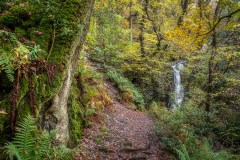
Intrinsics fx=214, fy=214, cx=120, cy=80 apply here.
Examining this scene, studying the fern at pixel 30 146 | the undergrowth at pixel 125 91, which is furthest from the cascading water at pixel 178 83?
the fern at pixel 30 146

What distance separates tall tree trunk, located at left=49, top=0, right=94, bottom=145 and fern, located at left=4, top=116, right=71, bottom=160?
2.64ft

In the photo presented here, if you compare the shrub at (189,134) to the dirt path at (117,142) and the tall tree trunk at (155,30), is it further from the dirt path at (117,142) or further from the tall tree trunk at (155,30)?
the tall tree trunk at (155,30)

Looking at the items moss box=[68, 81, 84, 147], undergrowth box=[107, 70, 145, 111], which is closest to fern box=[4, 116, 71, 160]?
moss box=[68, 81, 84, 147]

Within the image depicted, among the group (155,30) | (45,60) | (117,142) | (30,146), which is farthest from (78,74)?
(155,30)

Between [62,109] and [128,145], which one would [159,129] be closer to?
[128,145]

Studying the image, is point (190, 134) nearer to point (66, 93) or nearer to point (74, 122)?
point (74, 122)

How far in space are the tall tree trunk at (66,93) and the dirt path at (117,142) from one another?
97 centimetres

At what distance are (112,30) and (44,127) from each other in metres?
11.4

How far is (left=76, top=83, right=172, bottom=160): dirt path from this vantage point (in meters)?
5.44

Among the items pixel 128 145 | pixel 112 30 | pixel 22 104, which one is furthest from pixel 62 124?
pixel 112 30

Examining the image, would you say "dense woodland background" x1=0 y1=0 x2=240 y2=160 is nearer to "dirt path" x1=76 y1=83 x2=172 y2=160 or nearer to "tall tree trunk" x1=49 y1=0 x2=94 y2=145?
"tall tree trunk" x1=49 y1=0 x2=94 y2=145

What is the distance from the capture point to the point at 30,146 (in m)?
2.73

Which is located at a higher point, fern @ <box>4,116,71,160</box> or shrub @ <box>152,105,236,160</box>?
fern @ <box>4,116,71,160</box>

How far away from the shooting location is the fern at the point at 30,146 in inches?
102
